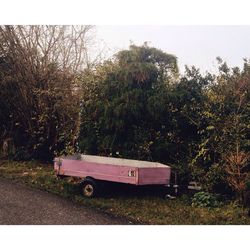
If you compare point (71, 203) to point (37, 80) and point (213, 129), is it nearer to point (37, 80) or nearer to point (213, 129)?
point (213, 129)

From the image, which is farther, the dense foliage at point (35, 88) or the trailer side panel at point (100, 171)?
the dense foliage at point (35, 88)

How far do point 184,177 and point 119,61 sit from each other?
161 inches

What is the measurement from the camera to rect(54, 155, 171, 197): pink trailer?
9.13 metres

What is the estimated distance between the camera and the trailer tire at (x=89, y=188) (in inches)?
375

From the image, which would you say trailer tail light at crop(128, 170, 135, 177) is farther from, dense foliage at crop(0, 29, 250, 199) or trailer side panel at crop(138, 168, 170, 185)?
dense foliage at crop(0, 29, 250, 199)

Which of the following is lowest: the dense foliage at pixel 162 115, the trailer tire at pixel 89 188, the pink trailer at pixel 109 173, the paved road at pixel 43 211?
the paved road at pixel 43 211

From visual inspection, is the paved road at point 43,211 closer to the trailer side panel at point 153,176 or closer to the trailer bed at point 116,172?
the trailer bed at point 116,172

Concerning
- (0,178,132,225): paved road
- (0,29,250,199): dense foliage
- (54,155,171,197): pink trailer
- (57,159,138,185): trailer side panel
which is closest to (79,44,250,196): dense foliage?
(0,29,250,199): dense foliage

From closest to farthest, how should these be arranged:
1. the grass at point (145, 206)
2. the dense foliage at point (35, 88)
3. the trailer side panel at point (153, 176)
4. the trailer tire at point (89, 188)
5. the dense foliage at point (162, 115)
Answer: the grass at point (145, 206)
the trailer side panel at point (153, 176)
the trailer tire at point (89, 188)
the dense foliage at point (162, 115)
the dense foliage at point (35, 88)

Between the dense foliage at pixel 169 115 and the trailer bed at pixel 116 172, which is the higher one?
the dense foliage at pixel 169 115

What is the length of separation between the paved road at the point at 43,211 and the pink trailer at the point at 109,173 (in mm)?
730

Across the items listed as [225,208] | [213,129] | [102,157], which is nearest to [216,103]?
[213,129]

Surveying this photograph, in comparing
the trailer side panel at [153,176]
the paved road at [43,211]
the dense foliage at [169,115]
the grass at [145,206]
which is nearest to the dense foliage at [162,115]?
the dense foliage at [169,115]

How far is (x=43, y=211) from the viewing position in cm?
842
